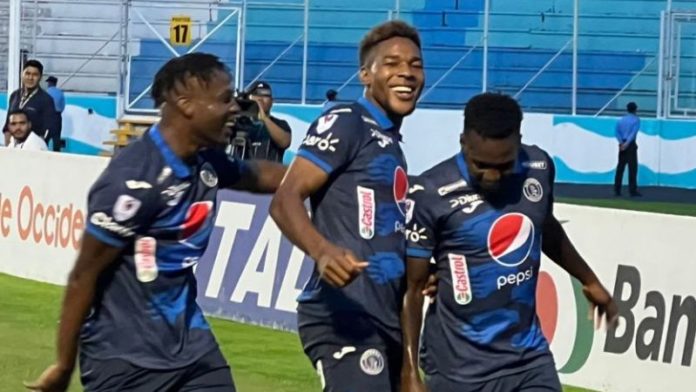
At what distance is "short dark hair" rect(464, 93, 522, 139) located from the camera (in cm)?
622

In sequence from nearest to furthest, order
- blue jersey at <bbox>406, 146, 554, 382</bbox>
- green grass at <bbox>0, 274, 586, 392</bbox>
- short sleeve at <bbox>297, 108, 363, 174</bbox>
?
short sleeve at <bbox>297, 108, 363, 174</bbox> < blue jersey at <bbox>406, 146, 554, 382</bbox> < green grass at <bbox>0, 274, 586, 392</bbox>

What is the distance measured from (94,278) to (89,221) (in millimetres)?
191

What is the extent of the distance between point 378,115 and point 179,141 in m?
0.89

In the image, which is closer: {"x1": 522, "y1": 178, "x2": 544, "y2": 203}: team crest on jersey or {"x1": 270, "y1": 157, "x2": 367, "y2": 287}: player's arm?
{"x1": 270, "y1": 157, "x2": 367, "y2": 287}: player's arm

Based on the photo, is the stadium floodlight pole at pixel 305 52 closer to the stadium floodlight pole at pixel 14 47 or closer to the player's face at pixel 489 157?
the stadium floodlight pole at pixel 14 47

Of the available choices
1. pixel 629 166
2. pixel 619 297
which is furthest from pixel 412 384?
pixel 629 166

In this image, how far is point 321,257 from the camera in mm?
5617

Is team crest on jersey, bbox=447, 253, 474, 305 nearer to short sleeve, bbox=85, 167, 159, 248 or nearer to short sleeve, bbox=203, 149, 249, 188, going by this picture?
short sleeve, bbox=203, 149, 249, 188

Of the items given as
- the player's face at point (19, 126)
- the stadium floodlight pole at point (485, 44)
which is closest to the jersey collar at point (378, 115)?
the player's face at point (19, 126)

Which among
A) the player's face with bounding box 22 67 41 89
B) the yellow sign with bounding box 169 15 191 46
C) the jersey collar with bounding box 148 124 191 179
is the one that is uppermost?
the yellow sign with bounding box 169 15 191 46

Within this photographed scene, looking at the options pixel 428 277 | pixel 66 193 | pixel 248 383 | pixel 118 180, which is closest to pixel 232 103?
pixel 118 180

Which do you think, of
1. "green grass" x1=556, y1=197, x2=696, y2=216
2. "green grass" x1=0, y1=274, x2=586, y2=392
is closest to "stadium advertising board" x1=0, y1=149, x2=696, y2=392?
"green grass" x1=0, y1=274, x2=586, y2=392

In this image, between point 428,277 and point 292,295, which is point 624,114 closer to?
point 292,295

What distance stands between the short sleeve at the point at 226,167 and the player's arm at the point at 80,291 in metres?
0.55
